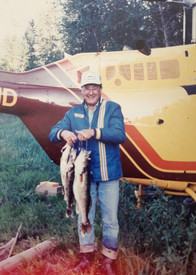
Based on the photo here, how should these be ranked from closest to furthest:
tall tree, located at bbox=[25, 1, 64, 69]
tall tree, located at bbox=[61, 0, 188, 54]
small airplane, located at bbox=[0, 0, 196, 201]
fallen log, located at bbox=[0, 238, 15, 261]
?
fallen log, located at bbox=[0, 238, 15, 261] → small airplane, located at bbox=[0, 0, 196, 201] → tall tree, located at bbox=[25, 1, 64, 69] → tall tree, located at bbox=[61, 0, 188, 54]

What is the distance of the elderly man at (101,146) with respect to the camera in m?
2.28

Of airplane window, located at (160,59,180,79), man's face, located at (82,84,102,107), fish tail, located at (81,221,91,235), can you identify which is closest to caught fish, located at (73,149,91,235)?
fish tail, located at (81,221,91,235)

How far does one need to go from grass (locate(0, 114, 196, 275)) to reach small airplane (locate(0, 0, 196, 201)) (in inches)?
14.7

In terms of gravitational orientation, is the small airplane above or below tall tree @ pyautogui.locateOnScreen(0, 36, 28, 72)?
below

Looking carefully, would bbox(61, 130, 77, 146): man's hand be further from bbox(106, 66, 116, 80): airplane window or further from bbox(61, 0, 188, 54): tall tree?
bbox(61, 0, 188, 54): tall tree

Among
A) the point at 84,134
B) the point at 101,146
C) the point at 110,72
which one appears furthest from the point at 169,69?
the point at 84,134

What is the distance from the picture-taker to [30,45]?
4551mm

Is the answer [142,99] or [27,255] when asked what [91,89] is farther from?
[27,255]

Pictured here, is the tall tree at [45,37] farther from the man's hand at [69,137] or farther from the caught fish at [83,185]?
the caught fish at [83,185]

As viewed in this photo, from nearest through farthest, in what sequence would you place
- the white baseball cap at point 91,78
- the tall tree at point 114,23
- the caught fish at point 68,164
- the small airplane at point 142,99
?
the caught fish at point 68,164, the white baseball cap at point 91,78, the small airplane at point 142,99, the tall tree at point 114,23

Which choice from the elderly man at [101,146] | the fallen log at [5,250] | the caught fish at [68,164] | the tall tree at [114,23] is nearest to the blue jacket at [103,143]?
the elderly man at [101,146]

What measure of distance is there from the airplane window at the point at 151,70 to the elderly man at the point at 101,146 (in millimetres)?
1062

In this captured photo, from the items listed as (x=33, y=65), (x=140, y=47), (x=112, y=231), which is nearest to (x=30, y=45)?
(x=33, y=65)

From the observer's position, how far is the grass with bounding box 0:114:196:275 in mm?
2500
